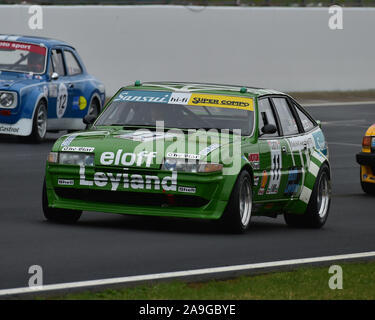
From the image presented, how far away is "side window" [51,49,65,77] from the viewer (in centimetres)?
2073

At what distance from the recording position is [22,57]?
20391 millimetres

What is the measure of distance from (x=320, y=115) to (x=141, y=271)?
21.9 metres

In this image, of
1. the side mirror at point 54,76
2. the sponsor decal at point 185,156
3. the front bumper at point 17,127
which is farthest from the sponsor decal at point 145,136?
the side mirror at point 54,76

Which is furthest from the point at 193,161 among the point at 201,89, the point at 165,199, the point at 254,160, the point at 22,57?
the point at 22,57

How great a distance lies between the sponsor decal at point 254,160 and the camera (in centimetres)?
1101

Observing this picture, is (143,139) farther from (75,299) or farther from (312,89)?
(312,89)

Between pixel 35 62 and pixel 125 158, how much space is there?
10.1 m

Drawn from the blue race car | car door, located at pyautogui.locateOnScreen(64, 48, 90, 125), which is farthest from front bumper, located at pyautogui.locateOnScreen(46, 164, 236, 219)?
car door, located at pyautogui.locateOnScreen(64, 48, 90, 125)

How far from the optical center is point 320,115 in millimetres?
30062

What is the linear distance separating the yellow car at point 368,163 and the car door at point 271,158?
340 cm

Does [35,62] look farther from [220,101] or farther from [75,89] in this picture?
[220,101]

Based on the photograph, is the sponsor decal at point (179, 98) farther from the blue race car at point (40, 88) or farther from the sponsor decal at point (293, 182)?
the blue race car at point (40, 88)

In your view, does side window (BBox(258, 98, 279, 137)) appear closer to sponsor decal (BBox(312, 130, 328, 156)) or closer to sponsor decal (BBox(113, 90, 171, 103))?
sponsor decal (BBox(312, 130, 328, 156))

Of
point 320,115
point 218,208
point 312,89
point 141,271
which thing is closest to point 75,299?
point 141,271
